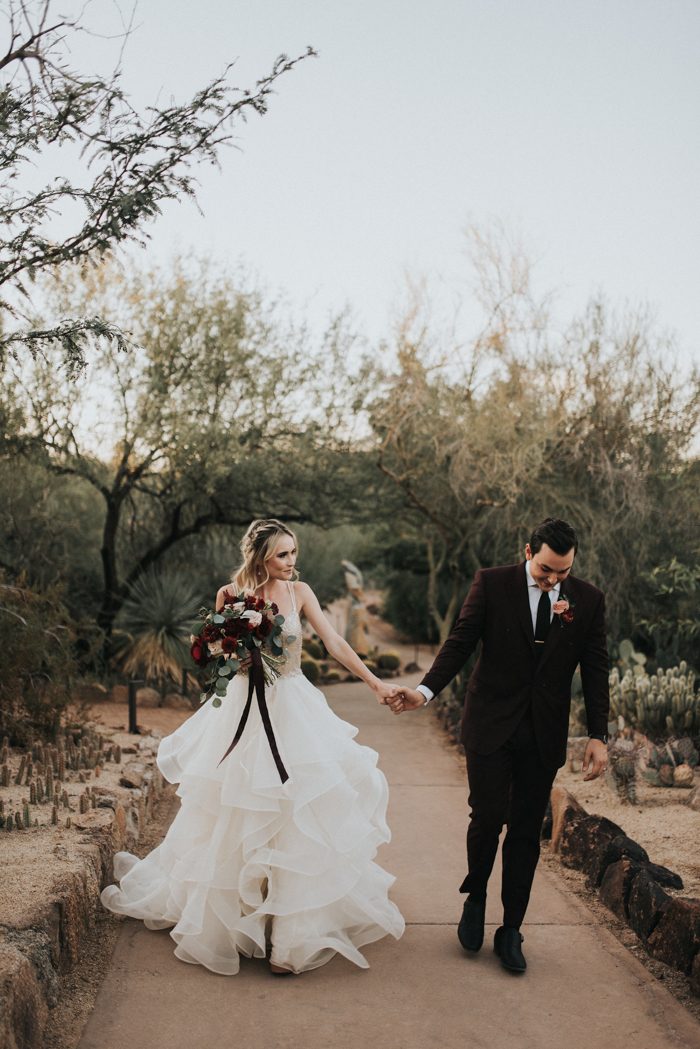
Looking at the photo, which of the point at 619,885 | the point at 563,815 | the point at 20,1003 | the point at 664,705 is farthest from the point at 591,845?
the point at 20,1003

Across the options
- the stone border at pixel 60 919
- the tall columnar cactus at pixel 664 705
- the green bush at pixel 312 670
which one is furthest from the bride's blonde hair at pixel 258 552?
the green bush at pixel 312 670

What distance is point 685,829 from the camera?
21.0 ft

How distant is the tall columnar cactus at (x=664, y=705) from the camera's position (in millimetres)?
8352

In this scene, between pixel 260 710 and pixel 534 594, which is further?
pixel 260 710

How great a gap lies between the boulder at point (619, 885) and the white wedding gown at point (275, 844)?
4.03 feet

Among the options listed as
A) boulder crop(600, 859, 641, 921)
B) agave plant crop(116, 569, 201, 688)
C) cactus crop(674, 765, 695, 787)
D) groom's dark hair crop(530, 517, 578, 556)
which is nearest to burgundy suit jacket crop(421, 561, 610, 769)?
groom's dark hair crop(530, 517, 578, 556)

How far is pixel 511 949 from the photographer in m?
4.48

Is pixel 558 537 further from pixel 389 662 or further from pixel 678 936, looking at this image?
pixel 389 662

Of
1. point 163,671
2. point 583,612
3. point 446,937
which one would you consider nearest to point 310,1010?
point 446,937

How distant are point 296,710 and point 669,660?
661 cm

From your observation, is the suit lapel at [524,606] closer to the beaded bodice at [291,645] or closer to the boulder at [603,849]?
the beaded bodice at [291,645]

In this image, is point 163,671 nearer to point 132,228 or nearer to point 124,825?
point 124,825

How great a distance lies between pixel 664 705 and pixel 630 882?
3.59 meters

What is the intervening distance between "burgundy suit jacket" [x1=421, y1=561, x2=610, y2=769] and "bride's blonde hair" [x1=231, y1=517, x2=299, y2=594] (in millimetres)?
1016
